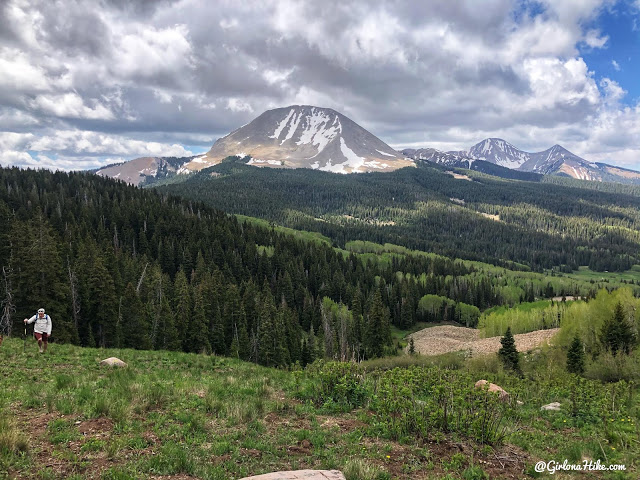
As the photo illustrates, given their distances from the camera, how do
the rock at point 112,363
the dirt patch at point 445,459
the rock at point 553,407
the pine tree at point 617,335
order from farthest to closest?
the pine tree at point 617,335
the rock at point 112,363
the rock at point 553,407
the dirt patch at point 445,459

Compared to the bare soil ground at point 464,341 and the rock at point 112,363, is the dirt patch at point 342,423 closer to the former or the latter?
the rock at point 112,363

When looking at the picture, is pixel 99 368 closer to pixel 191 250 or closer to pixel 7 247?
pixel 7 247

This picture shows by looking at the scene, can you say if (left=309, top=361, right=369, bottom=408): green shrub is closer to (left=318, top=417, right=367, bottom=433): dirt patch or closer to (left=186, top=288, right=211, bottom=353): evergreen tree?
(left=318, top=417, right=367, bottom=433): dirt patch

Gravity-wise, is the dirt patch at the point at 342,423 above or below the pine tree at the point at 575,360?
above

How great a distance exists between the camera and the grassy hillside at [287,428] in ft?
29.8

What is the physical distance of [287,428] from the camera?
11953 mm

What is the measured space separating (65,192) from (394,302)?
5114 inches

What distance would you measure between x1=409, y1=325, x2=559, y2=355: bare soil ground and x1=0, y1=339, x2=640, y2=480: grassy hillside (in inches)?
2045

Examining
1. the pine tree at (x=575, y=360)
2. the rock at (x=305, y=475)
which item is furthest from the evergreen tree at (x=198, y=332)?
the rock at (x=305, y=475)

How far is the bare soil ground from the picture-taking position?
6890cm

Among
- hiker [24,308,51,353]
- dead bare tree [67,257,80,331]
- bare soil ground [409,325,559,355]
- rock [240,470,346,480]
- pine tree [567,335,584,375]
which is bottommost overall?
bare soil ground [409,325,559,355]

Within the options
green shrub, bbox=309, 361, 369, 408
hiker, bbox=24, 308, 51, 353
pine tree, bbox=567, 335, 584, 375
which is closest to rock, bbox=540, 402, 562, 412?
green shrub, bbox=309, 361, 369, 408

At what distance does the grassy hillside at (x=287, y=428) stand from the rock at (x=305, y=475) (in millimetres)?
489

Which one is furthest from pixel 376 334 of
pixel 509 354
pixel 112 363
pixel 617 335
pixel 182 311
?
pixel 112 363
